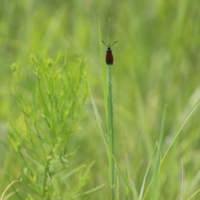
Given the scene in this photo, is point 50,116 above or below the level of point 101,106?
above

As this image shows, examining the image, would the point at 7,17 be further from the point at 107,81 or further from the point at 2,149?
the point at 107,81

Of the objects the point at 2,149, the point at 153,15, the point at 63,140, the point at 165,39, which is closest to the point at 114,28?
the point at 153,15

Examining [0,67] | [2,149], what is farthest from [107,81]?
[0,67]

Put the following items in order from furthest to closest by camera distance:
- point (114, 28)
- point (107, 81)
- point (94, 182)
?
point (114, 28), point (94, 182), point (107, 81)

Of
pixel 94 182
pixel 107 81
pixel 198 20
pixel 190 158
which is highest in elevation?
pixel 198 20

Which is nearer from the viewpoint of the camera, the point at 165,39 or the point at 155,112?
the point at 155,112

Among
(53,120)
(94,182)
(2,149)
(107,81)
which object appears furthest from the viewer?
(2,149)

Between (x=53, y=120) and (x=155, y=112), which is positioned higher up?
(x=53, y=120)

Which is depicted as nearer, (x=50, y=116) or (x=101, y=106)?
(x=50, y=116)
